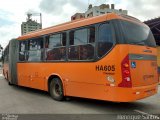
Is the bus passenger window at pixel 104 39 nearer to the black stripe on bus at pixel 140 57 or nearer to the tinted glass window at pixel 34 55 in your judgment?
the black stripe on bus at pixel 140 57

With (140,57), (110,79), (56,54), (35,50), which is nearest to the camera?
(110,79)

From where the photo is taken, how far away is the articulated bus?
7969 mm

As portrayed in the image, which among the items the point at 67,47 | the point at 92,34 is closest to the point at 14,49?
the point at 67,47

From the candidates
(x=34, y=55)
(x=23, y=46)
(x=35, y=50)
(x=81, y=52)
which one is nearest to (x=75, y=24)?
(x=81, y=52)

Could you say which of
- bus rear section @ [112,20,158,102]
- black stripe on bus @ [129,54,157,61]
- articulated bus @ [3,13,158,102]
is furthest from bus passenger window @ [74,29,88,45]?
black stripe on bus @ [129,54,157,61]

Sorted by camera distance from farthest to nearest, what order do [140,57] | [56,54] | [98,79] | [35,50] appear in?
[35,50] < [56,54] < [98,79] < [140,57]

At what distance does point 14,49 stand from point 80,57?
21.0 feet

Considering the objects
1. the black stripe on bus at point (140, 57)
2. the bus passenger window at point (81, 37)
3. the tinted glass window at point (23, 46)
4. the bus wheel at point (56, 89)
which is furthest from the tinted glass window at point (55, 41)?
the black stripe on bus at point (140, 57)

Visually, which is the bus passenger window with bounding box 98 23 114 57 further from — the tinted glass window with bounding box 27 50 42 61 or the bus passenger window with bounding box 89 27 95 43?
the tinted glass window with bounding box 27 50 42 61

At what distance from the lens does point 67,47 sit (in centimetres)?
1009

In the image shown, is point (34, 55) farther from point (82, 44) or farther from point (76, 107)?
point (76, 107)

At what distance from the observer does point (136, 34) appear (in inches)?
340

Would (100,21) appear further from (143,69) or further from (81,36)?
(143,69)

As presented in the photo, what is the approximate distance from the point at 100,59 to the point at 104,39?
Answer: 632 millimetres
